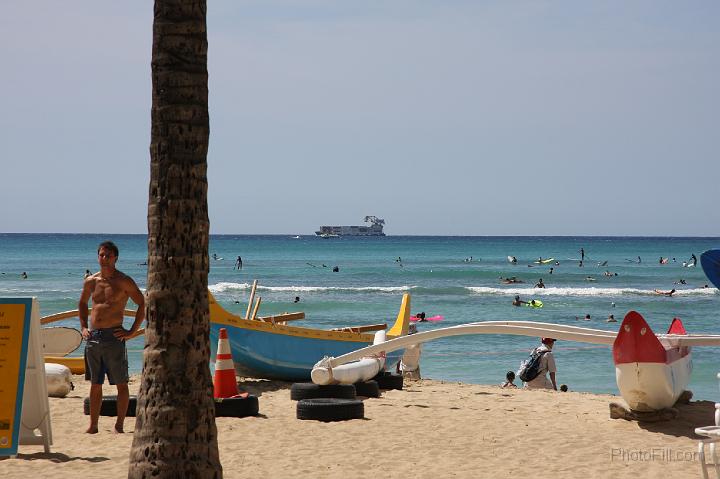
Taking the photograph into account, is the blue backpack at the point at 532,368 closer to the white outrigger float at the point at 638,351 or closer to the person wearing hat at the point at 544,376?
the person wearing hat at the point at 544,376

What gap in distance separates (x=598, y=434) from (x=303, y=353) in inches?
213

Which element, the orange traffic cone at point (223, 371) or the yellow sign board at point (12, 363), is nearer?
the yellow sign board at point (12, 363)

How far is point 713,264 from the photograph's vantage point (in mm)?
11422

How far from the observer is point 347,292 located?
49.3 metres

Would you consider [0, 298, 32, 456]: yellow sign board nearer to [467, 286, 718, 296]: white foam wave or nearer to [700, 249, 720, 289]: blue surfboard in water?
[700, 249, 720, 289]: blue surfboard in water

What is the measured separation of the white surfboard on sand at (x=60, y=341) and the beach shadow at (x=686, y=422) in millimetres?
8624

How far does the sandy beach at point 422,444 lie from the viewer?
824 centimetres

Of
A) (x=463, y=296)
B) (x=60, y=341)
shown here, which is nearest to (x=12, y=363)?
(x=60, y=341)

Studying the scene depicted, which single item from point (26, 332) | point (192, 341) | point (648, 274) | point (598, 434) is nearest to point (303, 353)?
point (598, 434)

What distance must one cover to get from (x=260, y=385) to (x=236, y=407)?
3.24 meters

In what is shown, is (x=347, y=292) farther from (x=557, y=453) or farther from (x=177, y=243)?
(x=177, y=243)

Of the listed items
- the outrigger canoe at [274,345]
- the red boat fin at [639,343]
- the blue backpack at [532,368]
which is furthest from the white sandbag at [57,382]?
the blue backpack at [532,368]

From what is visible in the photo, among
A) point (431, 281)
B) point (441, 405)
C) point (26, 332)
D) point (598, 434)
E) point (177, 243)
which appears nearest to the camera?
point (177, 243)

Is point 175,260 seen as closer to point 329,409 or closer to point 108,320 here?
point 108,320
